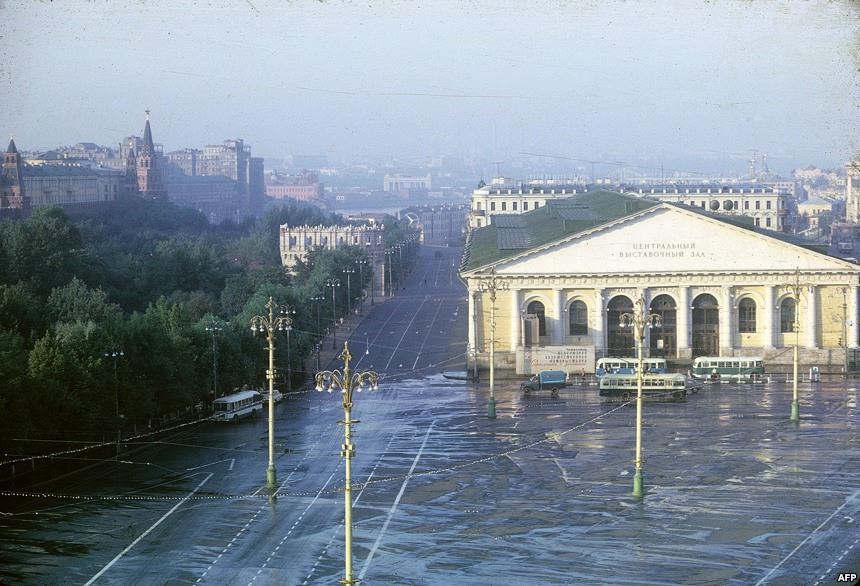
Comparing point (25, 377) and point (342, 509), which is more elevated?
point (25, 377)

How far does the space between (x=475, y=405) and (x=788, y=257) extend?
81.5 feet

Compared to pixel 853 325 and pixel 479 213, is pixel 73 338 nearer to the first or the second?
pixel 853 325

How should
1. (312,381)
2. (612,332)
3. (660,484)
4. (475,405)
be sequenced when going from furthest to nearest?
(612,332) < (312,381) < (475,405) < (660,484)

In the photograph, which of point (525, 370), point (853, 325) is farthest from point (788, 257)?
point (525, 370)

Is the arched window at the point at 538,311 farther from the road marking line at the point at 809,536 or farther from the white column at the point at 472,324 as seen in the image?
the road marking line at the point at 809,536

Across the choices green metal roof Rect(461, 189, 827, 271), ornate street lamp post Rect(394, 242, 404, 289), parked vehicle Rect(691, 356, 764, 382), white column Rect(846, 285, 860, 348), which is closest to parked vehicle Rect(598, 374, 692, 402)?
parked vehicle Rect(691, 356, 764, 382)

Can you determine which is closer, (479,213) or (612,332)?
(612,332)

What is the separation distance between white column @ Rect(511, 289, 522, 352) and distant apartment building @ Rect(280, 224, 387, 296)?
78.0 meters

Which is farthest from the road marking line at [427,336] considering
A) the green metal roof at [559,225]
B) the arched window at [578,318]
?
the arched window at [578,318]

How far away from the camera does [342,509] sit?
157 feet

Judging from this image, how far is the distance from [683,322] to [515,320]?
9.19m

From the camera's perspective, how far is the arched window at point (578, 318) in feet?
302

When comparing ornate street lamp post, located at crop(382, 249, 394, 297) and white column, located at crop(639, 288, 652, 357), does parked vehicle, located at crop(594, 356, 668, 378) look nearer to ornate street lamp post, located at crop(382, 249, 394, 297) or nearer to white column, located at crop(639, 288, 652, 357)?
white column, located at crop(639, 288, 652, 357)

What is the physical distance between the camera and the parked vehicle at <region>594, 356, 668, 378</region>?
82500 millimetres
